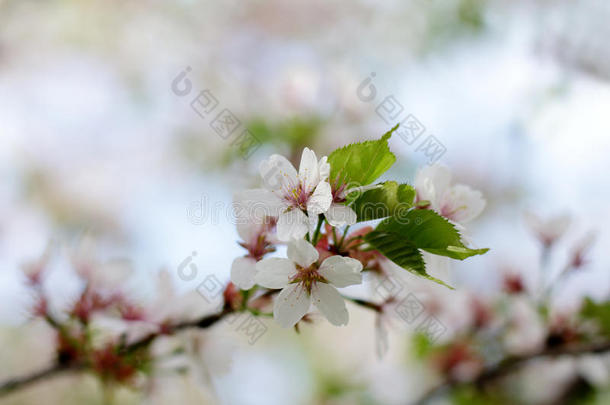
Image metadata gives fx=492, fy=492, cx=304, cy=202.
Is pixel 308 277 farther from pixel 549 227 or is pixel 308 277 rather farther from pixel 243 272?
pixel 549 227

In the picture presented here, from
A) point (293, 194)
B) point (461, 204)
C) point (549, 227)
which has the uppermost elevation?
point (293, 194)

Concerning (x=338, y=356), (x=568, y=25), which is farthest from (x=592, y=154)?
(x=338, y=356)

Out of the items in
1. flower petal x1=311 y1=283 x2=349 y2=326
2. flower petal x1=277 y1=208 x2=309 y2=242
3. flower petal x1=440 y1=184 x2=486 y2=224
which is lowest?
flower petal x1=440 y1=184 x2=486 y2=224

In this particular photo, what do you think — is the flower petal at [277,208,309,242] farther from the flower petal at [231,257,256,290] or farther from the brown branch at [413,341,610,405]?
the brown branch at [413,341,610,405]

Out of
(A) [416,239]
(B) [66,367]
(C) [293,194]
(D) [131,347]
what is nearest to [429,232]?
(A) [416,239]

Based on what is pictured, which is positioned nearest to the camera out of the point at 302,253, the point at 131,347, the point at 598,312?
the point at 302,253

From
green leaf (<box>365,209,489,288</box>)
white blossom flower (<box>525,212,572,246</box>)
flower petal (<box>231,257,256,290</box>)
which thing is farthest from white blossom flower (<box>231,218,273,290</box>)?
white blossom flower (<box>525,212,572,246</box>)

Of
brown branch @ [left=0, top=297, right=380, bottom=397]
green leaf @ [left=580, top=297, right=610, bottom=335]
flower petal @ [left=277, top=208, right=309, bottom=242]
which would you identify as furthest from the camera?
green leaf @ [left=580, top=297, right=610, bottom=335]
